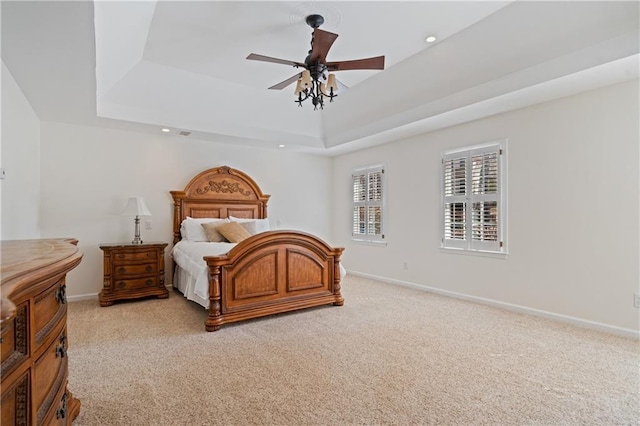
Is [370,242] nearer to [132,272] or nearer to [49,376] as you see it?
[132,272]

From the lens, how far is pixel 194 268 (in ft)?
12.5

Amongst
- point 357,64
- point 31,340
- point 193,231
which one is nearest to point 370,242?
point 193,231

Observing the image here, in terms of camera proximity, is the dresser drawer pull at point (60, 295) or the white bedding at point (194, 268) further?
the white bedding at point (194, 268)

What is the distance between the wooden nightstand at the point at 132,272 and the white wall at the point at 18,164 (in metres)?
0.88

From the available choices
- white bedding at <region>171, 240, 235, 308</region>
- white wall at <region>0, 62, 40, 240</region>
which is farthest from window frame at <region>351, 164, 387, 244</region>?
white wall at <region>0, 62, 40, 240</region>

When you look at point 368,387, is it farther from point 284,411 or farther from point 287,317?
point 287,317

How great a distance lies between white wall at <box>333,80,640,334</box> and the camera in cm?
319

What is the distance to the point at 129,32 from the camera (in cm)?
311

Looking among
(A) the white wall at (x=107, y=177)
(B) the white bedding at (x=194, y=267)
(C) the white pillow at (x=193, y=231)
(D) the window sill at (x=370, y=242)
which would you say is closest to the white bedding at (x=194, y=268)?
(B) the white bedding at (x=194, y=267)

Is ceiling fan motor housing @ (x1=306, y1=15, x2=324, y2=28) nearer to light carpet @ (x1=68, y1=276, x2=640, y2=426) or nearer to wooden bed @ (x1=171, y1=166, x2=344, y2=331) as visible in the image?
wooden bed @ (x1=171, y1=166, x2=344, y2=331)

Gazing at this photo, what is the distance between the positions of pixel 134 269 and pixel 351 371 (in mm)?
3413

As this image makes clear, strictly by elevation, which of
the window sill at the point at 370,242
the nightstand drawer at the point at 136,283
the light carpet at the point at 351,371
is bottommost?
the light carpet at the point at 351,371

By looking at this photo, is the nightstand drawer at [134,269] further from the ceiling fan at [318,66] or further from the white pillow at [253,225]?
the ceiling fan at [318,66]

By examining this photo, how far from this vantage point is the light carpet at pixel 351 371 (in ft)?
6.28
